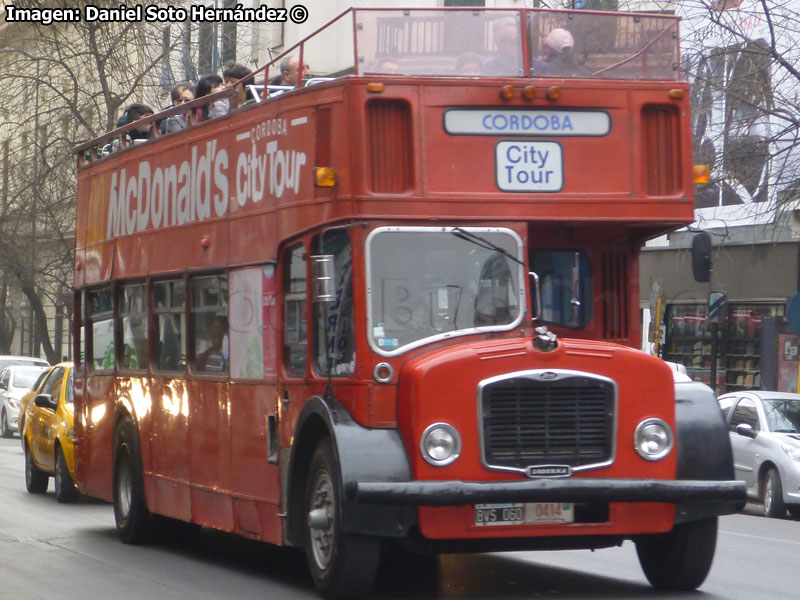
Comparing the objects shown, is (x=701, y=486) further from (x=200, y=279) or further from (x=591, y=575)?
(x=200, y=279)

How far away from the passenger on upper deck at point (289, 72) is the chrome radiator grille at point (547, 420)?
2.82m

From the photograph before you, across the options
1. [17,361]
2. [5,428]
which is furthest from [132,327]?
[17,361]

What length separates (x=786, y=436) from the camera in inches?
739

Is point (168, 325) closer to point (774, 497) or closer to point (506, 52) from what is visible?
point (506, 52)

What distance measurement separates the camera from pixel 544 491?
864 cm

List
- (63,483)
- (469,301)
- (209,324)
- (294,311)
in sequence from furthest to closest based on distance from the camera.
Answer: (63,483) < (209,324) < (294,311) < (469,301)

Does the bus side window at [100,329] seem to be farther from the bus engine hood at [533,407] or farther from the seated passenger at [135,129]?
the bus engine hood at [533,407]

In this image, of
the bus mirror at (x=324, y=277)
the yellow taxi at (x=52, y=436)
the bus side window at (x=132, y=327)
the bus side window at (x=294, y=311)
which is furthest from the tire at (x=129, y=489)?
the bus mirror at (x=324, y=277)

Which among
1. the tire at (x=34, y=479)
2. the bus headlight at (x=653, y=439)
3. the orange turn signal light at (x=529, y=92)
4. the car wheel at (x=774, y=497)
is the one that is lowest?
the car wheel at (x=774, y=497)

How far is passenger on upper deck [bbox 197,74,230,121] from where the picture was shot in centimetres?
1191

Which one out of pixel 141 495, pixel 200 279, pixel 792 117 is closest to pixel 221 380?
pixel 200 279

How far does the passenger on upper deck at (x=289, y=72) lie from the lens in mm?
10562

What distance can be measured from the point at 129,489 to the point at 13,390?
2304 centimetres

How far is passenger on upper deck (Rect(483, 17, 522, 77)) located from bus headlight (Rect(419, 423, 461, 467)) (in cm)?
226
